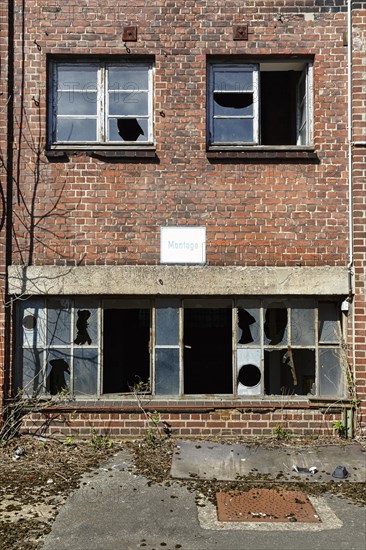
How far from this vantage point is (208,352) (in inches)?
481

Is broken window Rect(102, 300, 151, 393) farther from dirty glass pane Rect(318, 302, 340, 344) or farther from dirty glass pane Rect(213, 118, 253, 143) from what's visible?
dirty glass pane Rect(213, 118, 253, 143)

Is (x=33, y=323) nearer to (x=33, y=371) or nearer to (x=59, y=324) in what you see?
(x=59, y=324)

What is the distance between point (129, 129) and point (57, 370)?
3.64 metres

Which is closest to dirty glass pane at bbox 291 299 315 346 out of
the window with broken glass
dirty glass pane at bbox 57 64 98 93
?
the window with broken glass

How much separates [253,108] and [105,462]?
5.34 m

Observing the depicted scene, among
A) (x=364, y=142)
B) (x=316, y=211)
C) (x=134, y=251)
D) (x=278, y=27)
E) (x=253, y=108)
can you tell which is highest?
(x=278, y=27)

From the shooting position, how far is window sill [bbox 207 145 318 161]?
8023 mm

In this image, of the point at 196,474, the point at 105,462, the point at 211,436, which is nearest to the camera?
the point at 196,474

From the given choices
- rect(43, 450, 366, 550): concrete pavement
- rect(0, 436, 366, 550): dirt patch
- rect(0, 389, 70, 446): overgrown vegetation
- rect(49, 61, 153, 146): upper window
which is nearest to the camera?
rect(43, 450, 366, 550): concrete pavement

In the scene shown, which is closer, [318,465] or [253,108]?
[318,465]

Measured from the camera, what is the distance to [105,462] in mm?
7082

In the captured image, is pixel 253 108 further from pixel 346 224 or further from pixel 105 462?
pixel 105 462

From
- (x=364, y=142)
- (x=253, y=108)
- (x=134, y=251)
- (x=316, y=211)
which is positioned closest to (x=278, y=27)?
(x=253, y=108)

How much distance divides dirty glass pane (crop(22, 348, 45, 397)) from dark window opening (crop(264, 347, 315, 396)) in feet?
10.5
